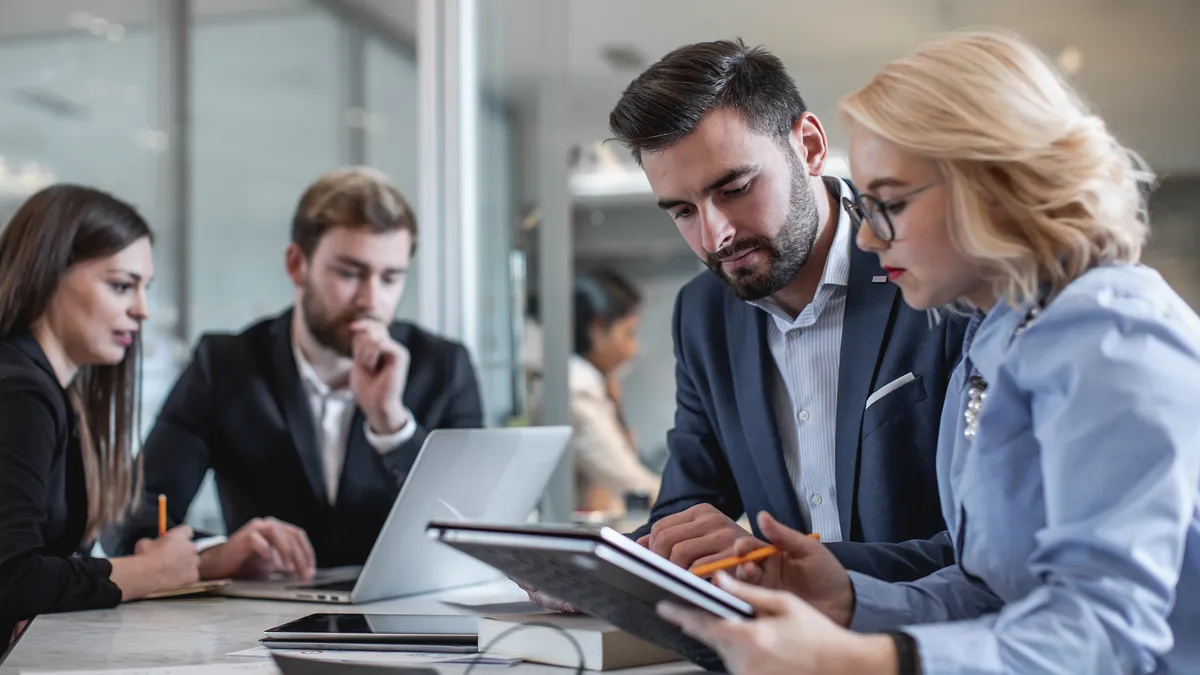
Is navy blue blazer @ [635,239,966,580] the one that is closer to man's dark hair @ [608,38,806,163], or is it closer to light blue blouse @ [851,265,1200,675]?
man's dark hair @ [608,38,806,163]

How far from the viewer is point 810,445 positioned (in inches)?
72.2

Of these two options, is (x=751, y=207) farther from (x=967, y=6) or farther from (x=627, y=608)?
(x=967, y=6)

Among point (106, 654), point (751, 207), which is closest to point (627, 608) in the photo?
point (106, 654)

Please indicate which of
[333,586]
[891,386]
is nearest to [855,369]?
[891,386]

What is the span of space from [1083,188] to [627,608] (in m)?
0.57

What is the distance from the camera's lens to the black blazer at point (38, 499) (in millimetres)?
1816

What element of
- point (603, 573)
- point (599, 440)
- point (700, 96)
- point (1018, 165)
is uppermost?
point (700, 96)

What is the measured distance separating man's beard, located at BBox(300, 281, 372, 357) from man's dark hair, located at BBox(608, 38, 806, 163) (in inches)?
42.8

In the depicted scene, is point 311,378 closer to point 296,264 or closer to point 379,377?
point 379,377

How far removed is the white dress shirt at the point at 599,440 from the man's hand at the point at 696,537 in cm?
228

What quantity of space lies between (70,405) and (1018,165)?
1715 millimetres

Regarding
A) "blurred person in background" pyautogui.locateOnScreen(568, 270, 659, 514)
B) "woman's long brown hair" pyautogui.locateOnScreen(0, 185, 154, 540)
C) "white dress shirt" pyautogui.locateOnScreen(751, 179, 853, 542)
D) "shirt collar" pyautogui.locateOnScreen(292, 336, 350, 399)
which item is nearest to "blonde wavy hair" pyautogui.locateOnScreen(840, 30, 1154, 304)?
"white dress shirt" pyautogui.locateOnScreen(751, 179, 853, 542)

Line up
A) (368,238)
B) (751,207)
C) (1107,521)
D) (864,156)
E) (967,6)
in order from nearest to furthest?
1. (1107,521)
2. (864,156)
3. (751,207)
4. (368,238)
5. (967,6)

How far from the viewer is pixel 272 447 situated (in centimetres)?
263
